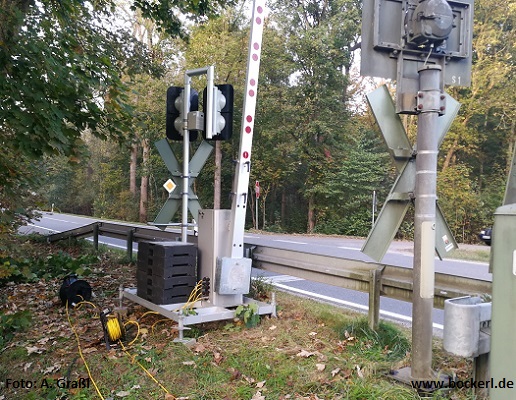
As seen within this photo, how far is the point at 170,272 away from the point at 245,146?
5.45ft

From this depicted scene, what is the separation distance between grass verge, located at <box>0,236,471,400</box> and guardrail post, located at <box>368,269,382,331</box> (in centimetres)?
9

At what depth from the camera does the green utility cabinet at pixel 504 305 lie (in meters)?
2.21

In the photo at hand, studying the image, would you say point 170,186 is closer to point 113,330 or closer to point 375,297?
point 113,330

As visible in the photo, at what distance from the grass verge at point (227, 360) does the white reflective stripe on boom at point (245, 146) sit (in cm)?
102

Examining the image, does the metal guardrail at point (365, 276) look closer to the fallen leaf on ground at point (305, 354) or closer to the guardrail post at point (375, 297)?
the guardrail post at point (375, 297)

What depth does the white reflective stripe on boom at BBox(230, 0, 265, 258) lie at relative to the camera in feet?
17.0

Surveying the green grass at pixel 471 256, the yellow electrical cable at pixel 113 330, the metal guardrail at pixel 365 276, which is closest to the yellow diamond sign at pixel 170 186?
the metal guardrail at pixel 365 276

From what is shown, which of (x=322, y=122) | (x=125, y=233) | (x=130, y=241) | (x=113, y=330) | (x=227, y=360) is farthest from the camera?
(x=322, y=122)

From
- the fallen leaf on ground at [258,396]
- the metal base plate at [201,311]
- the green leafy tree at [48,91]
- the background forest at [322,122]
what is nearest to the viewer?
the fallen leaf on ground at [258,396]

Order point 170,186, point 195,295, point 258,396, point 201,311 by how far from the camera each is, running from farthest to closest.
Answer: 1. point 170,186
2. point 195,295
3. point 201,311
4. point 258,396

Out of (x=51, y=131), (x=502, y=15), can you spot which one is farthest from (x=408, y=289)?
(x=502, y=15)

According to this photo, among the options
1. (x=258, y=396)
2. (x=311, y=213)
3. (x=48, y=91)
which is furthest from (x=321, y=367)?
(x=311, y=213)

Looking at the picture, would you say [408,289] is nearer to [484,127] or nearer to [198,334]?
[198,334]

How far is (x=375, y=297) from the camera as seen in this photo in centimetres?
450
